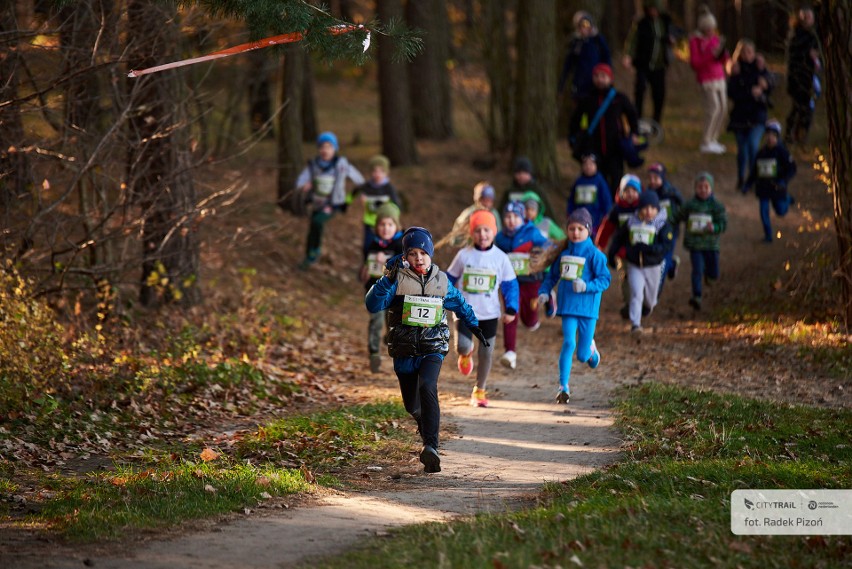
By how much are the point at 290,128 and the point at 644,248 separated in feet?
25.7

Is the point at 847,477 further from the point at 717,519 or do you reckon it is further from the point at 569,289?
the point at 569,289

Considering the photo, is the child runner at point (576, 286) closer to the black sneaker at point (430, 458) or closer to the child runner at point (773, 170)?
the black sneaker at point (430, 458)

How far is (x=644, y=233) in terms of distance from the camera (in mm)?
13961

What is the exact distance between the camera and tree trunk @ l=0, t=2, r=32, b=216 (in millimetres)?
10938

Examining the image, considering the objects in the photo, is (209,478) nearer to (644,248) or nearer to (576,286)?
(576,286)

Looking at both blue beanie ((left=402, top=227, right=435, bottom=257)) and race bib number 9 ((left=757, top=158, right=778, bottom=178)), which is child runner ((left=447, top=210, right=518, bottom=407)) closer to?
blue beanie ((left=402, top=227, right=435, bottom=257))

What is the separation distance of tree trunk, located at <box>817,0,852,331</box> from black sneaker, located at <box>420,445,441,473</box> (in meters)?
6.78

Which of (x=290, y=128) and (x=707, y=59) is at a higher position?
(x=707, y=59)

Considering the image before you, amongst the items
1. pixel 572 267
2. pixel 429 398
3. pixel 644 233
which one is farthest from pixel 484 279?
Result: pixel 644 233

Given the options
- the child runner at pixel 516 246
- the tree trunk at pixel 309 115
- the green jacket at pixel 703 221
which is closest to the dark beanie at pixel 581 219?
the child runner at pixel 516 246

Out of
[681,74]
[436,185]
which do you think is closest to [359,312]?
[436,185]

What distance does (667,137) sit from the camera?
2500 centimetres

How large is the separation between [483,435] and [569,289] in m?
2.03

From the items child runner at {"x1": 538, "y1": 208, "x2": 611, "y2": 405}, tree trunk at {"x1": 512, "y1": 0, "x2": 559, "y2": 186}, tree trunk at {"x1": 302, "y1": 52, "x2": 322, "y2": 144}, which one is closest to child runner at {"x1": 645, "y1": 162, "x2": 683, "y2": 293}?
child runner at {"x1": 538, "y1": 208, "x2": 611, "y2": 405}
